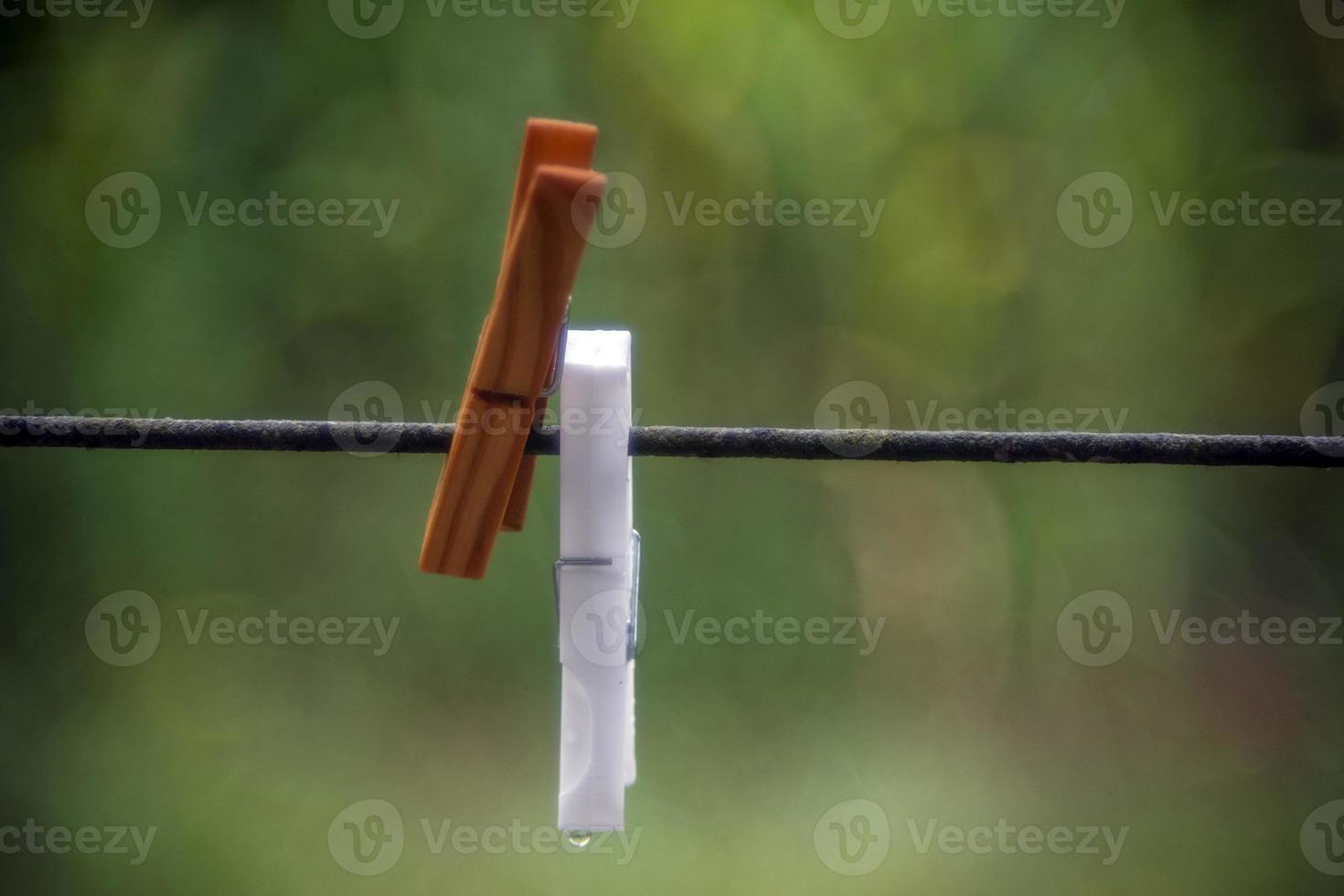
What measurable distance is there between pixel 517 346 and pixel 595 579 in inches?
3.1

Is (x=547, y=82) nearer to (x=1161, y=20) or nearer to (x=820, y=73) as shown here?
(x=820, y=73)

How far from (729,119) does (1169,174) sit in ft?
1.28

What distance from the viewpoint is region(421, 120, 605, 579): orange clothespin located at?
23 centimetres

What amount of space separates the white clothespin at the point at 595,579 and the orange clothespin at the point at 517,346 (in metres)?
0.01

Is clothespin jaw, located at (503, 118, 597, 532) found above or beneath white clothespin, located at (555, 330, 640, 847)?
above

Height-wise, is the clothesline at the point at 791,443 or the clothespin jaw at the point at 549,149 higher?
the clothespin jaw at the point at 549,149

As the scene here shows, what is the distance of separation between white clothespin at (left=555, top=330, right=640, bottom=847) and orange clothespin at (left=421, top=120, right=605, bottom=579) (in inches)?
0.6

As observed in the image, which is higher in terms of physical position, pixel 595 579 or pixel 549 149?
pixel 549 149

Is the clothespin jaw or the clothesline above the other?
the clothespin jaw

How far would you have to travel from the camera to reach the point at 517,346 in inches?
9.6

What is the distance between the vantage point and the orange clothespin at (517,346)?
0.75 ft

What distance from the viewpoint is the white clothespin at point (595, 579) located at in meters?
0.27

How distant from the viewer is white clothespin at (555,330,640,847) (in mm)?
268

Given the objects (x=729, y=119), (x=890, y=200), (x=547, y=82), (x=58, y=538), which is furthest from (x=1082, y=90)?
(x=58, y=538)
